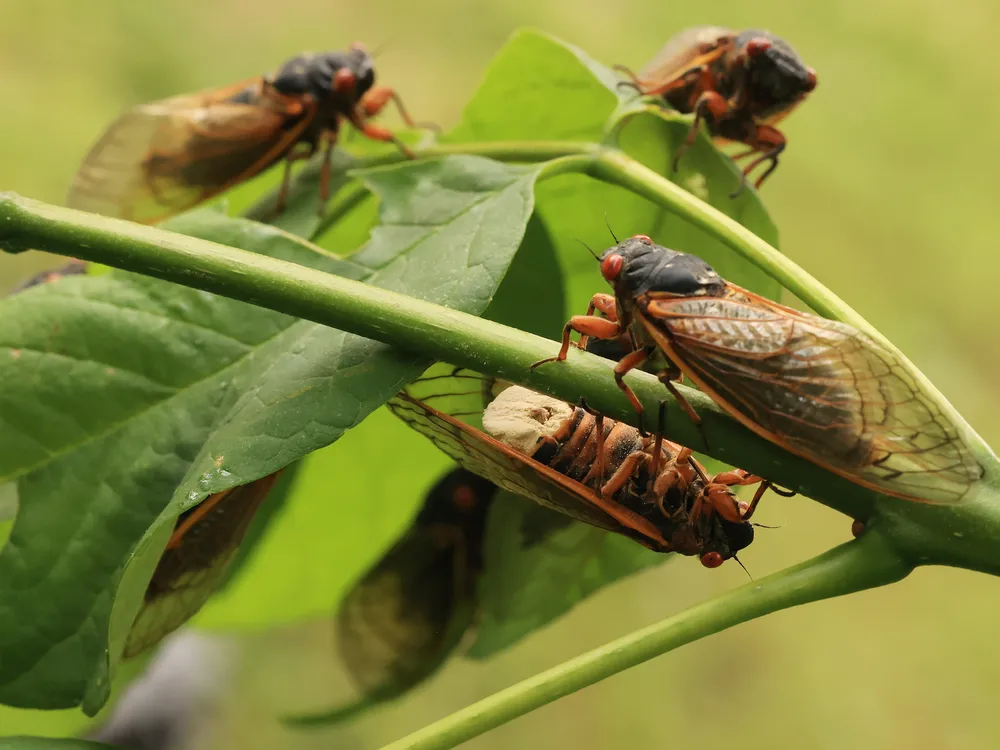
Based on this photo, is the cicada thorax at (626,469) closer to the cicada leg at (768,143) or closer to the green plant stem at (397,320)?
the green plant stem at (397,320)

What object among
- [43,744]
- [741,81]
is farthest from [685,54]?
[43,744]

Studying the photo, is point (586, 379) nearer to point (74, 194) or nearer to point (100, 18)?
point (74, 194)

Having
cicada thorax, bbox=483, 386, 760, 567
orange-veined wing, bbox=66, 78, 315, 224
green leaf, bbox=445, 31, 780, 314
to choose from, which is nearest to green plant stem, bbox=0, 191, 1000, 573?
cicada thorax, bbox=483, 386, 760, 567

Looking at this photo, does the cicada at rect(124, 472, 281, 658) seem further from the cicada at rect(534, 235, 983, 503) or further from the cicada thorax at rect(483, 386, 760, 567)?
the cicada at rect(534, 235, 983, 503)

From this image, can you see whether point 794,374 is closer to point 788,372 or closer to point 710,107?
point 788,372

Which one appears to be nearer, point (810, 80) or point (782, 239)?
point (810, 80)
